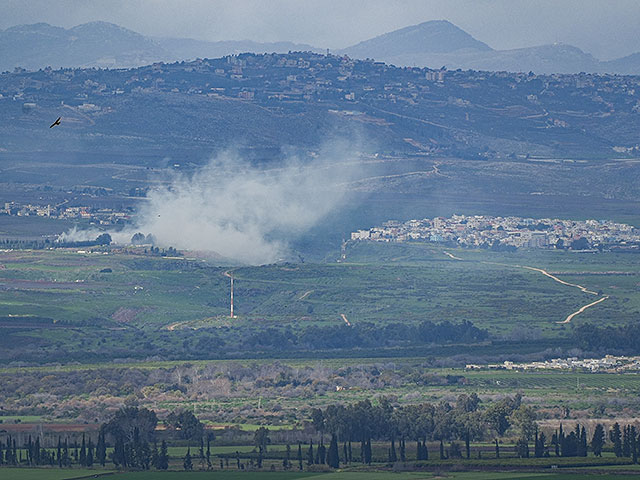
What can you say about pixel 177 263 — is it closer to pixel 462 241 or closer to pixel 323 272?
pixel 323 272

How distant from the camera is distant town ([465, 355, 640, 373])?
7875 cm

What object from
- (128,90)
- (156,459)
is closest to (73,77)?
(128,90)

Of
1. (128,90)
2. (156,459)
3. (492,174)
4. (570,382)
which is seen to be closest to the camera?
(156,459)

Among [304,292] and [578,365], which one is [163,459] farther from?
[304,292]

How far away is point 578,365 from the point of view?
79.6 metres

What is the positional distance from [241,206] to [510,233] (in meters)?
20.6

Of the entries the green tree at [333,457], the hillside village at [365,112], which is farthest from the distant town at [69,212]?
the green tree at [333,457]

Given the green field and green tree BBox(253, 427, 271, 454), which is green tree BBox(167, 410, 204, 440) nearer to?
green tree BBox(253, 427, 271, 454)

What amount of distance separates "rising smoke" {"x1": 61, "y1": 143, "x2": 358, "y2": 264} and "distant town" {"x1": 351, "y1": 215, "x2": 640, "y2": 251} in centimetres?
674

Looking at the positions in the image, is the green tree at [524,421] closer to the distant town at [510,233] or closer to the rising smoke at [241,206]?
the rising smoke at [241,206]

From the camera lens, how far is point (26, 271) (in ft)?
348

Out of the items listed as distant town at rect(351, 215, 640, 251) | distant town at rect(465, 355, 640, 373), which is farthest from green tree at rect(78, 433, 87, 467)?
distant town at rect(351, 215, 640, 251)

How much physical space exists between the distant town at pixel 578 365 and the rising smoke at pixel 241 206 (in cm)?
3926

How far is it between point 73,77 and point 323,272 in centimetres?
9931
